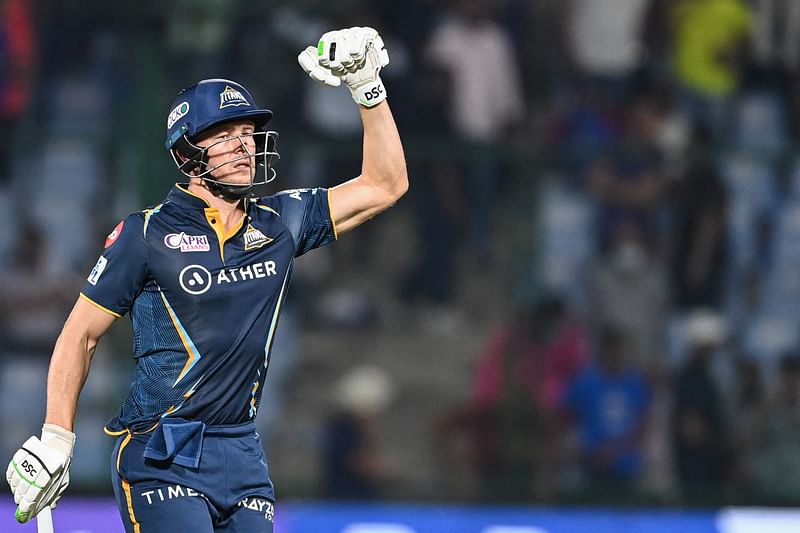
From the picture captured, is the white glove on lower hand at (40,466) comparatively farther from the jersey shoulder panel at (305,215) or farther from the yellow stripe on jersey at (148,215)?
the jersey shoulder panel at (305,215)

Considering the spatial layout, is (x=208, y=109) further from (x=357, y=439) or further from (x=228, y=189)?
(x=357, y=439)

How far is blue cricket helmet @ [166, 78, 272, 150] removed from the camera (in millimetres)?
4246

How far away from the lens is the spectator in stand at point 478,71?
866cm

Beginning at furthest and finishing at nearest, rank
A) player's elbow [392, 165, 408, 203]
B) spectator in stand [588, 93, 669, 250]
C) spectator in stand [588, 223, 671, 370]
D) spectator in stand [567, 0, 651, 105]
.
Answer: spectator in stand [567, 0, 651, 105], spectator in stand [588, 93, 669, 250], spectator in stand [588, 223, 671, 370], player's elbow [392, 165, 408, 203]

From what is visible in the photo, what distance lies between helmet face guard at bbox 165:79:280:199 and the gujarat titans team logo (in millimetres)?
253

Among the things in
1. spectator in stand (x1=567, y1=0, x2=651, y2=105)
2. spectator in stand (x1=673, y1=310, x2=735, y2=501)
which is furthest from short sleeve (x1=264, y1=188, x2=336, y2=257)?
spectator in stand (x1=567, y1=0, x2=651, y2=105)

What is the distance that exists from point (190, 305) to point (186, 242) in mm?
178

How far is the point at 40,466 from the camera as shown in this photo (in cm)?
417

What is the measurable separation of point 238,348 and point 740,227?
5.03m

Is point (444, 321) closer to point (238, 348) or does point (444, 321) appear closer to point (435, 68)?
point (435, 68)

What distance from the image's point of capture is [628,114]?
8.73m

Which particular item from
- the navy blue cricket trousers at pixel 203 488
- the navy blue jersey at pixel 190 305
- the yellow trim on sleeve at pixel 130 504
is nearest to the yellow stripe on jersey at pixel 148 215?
the navy blue jersey at pixel 190 305

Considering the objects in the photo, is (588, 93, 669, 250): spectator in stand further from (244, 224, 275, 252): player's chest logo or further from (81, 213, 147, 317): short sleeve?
(81, 213, 147, 317): short sleeve

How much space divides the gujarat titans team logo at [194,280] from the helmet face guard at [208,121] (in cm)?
25
